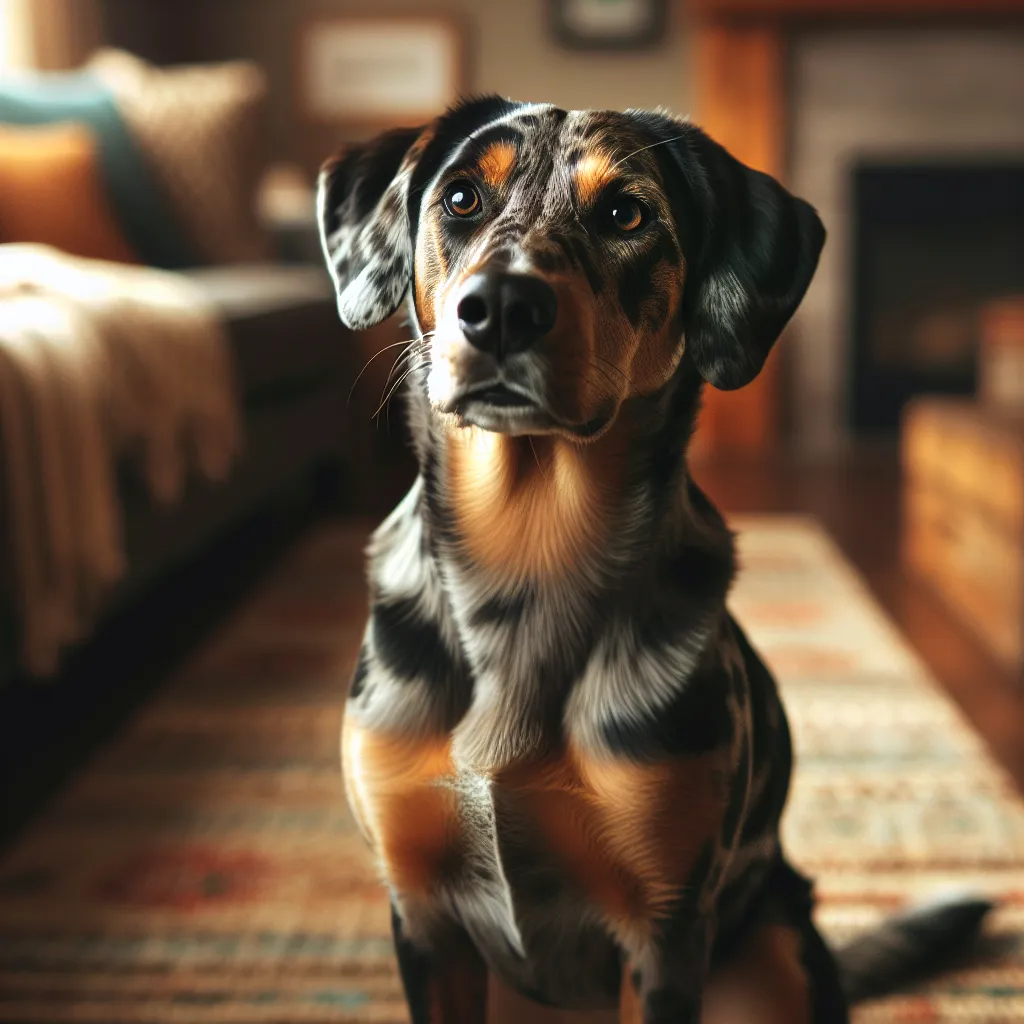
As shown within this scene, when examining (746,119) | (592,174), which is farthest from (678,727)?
(746,119)

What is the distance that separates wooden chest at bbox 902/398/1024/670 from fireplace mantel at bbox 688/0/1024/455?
6.14 feet

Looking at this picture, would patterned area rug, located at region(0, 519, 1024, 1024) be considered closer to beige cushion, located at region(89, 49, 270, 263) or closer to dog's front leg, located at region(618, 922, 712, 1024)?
dog's front leg, located at region(618, 922, 712, 1024)

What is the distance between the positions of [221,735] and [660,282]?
1.48m

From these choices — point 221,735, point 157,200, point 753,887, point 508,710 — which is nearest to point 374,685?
point 508,710

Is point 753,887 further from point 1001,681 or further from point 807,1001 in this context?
point 1001,681

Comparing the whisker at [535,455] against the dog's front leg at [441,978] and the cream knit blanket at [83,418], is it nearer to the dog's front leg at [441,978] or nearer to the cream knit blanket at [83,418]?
the dog's front leg at [441,978]

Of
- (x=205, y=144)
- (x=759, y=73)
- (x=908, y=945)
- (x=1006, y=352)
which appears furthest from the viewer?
(x=759, y=73)

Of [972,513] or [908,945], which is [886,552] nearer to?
[972,513]

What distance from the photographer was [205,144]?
11.6 feet

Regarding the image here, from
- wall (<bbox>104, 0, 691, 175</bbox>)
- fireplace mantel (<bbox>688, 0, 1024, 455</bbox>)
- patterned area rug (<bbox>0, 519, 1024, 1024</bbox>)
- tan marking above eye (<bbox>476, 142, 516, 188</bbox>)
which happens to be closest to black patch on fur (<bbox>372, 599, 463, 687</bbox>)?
tan marking above eye (<bbox>476, 142, 516, 188</bbox>)

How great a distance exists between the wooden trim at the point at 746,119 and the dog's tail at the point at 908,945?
12.4ft

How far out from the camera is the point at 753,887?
40.4 inches

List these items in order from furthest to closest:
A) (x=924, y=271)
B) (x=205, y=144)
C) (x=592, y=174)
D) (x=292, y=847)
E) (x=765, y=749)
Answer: (x=924, y=271)
(x=205, y=144)
(x=292, y=847)
(x=765, y=749)
(x=592, y=174)

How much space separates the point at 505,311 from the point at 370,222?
244 mm
